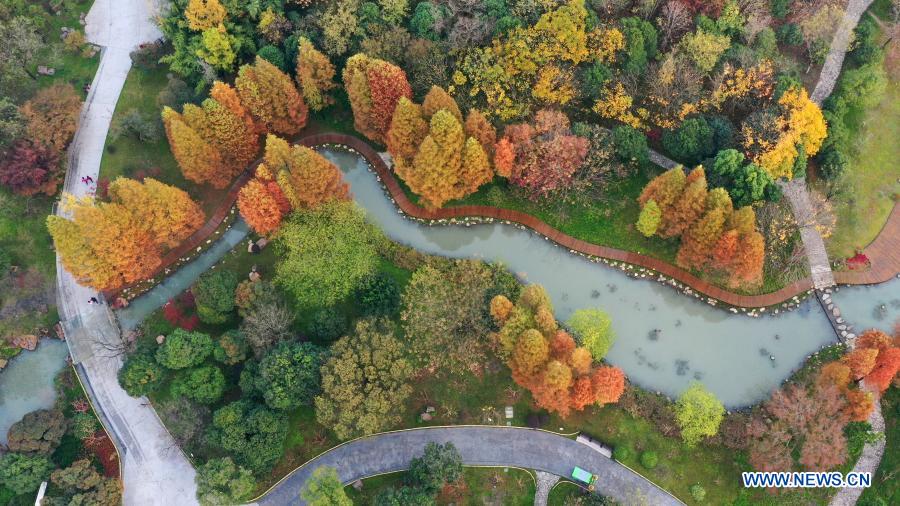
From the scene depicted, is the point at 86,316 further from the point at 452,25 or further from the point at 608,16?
the point at 608,16

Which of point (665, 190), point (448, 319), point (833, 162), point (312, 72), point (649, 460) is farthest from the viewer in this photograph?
point (312, 72)

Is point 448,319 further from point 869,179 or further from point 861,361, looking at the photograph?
point 869,179

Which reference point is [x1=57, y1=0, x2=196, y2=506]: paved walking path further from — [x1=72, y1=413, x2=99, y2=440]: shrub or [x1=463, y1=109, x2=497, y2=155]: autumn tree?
[x1=463, y1=109, x2=497, y2=155]: autumn tree

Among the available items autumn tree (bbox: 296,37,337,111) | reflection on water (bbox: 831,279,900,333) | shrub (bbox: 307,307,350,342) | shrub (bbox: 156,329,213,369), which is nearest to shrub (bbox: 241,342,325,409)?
shrub (bbox: 307,307,350,342)

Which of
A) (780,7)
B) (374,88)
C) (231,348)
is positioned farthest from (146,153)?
(780,7)

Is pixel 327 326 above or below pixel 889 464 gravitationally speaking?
below

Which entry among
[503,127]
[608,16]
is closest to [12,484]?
[503,127]

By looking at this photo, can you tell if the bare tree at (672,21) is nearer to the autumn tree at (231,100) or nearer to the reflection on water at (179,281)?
the autumn tree at (231,100)
